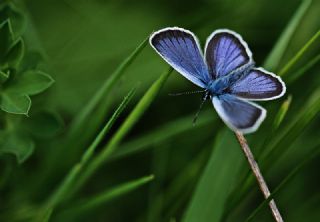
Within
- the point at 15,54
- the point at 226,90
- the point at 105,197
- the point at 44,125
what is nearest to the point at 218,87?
the point at 226,90

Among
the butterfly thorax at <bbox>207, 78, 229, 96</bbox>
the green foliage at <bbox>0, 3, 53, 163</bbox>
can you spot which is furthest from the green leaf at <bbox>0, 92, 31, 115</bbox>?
the butterfly thorax at <bbox>207, 78, 229, 96</bbox>

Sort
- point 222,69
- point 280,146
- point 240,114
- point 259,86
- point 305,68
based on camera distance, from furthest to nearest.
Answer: point 305,68, point 280,146, point 222,69, point 259,86, point 240,114

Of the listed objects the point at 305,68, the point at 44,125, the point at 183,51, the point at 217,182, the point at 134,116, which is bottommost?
the point at 217,182

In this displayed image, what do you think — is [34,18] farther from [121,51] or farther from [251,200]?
[251,200]

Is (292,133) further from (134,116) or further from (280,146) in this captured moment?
(134,116)

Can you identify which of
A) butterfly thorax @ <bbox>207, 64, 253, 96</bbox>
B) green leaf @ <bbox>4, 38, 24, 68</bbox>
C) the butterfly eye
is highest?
green leaf @ <bbox>4, 38, 24, 68</bbox>

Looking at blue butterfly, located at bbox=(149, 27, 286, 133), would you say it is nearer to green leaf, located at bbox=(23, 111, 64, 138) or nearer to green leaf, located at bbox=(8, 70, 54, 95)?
green leaf, located at bbox=(8, 70, 54, 95)

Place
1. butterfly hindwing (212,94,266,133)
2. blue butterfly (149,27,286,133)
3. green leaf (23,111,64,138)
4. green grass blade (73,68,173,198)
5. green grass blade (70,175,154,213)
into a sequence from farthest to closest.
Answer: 1. green leaf (23,111,64,138)
2. green grass blade (70,175,154,213)
3. green grass blade (73,68,173,198)
4. blue butterfly (149,27,286,133)
5. butterfly hindwing (212,94,266,133)

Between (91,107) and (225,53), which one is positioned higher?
(225,53)
